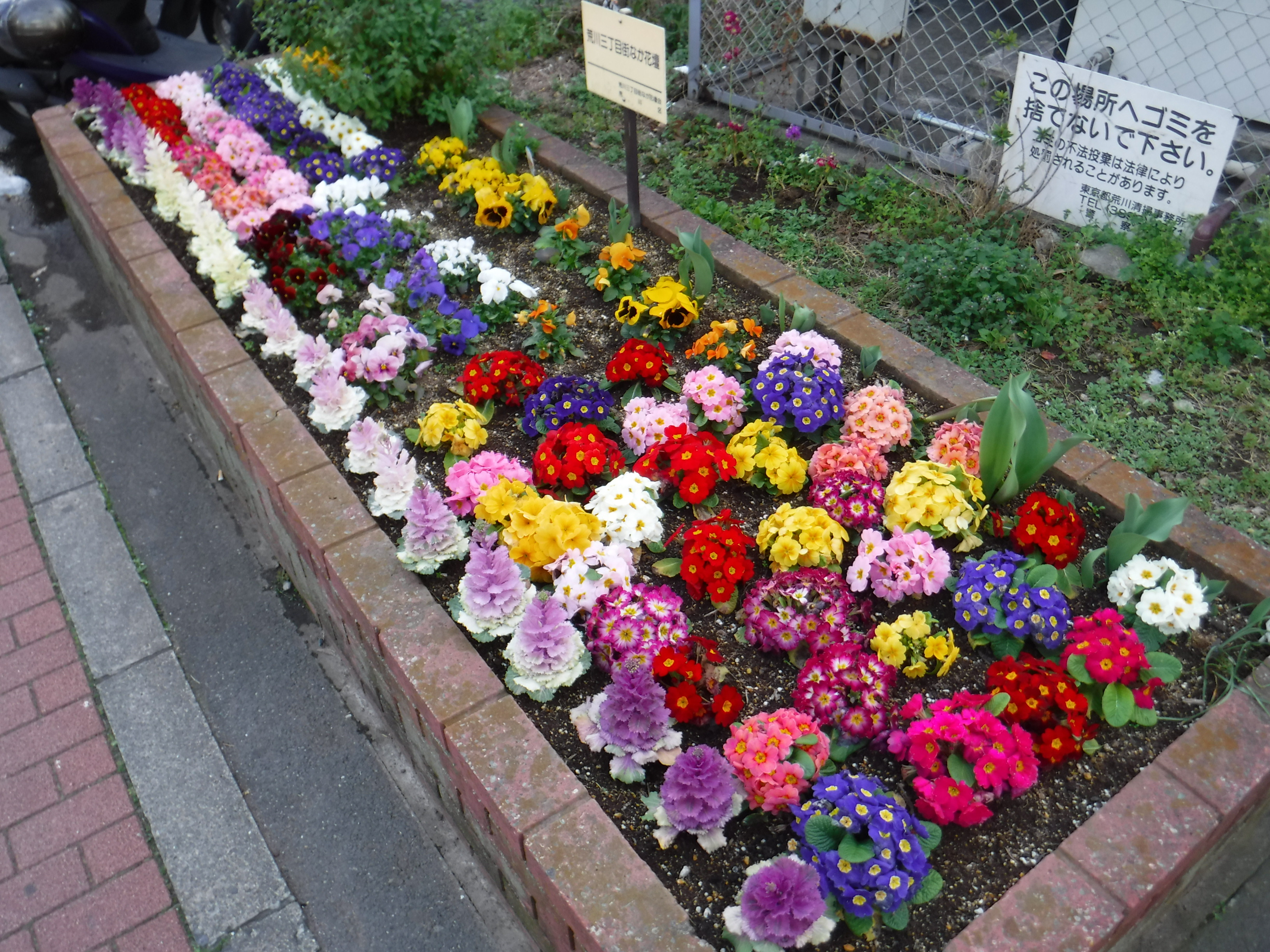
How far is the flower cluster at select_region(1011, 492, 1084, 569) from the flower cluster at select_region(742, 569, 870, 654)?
1.54ft

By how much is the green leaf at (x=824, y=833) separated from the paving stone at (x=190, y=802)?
1.42 meters

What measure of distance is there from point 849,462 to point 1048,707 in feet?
2.85

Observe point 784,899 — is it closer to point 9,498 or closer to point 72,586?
point 72,586

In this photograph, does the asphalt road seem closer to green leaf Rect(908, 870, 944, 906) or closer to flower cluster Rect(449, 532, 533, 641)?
flower cluster Rect(449, 532, 533, 641)

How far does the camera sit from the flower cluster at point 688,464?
2705 millimetres

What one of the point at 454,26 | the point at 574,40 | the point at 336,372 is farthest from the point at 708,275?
the point at 574,40

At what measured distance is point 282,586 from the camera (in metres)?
3.29

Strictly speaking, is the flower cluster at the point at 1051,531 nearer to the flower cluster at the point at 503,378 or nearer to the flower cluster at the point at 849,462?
the flower cluster at the point at 849,462

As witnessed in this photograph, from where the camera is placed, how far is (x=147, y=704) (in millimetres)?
2912

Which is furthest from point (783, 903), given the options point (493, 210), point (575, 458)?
point (493, 210)

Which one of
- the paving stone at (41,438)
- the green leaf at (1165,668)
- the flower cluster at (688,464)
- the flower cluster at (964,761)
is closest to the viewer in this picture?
the flower cluster at (964,761)

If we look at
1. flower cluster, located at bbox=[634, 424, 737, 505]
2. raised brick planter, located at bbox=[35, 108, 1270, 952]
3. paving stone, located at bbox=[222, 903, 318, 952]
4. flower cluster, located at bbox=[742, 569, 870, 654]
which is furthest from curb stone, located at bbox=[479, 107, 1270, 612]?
paving stone, located at bbox=[222, 903, 318, 952]

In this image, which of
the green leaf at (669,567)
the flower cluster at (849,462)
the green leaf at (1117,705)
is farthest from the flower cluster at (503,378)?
the green leaf at (1117,705)

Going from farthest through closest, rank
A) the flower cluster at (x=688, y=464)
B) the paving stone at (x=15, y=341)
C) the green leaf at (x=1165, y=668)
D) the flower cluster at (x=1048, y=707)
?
1. the paving stone at (x=15, y=341)
2. the flower cluster at (x=688, y=464)
3. the green leaf at (x=1165, y=668)
4. the flower cluster at (x=1048, y=707)
